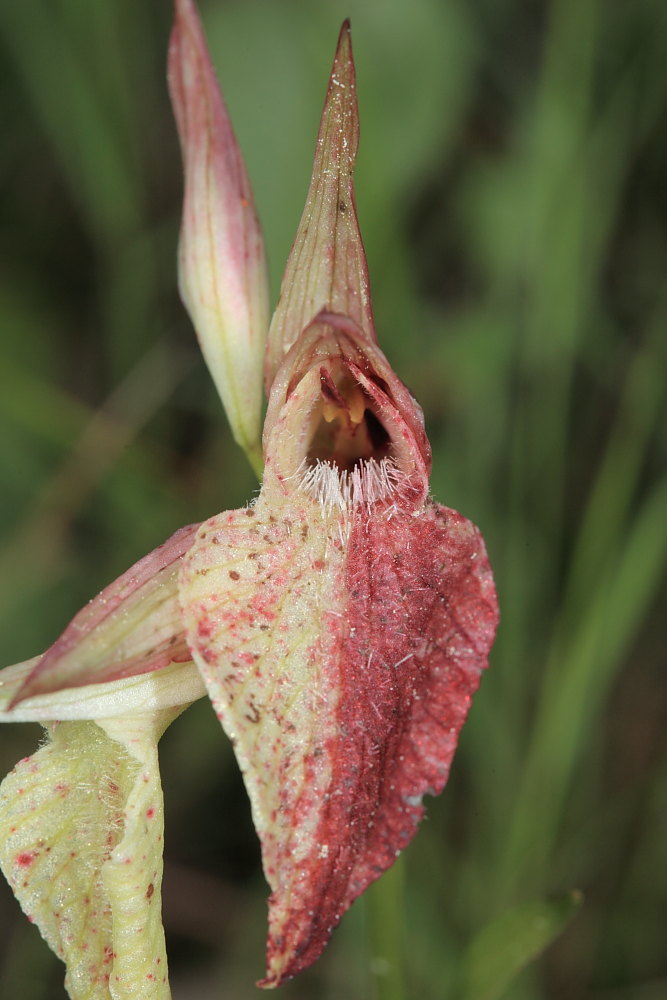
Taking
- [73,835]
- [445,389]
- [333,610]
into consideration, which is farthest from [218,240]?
[445,389]

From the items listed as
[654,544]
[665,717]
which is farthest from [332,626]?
[665,717]

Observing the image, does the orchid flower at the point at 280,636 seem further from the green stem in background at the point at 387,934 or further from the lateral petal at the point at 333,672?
the green stem in background at the point at 387,934

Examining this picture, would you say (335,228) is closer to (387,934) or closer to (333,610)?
(333,610)

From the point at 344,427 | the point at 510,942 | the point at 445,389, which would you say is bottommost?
the point at 510,942

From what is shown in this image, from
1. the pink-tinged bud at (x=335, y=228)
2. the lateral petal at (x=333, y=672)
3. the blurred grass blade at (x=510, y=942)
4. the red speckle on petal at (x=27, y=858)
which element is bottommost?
the blurred grass blade at (x=510, y=942)

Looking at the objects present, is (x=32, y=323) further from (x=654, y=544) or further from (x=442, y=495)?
Answer: (x=654, y=544)

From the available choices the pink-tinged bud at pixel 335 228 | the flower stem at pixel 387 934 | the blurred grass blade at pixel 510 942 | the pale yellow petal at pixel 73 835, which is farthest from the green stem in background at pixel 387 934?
the pink-tinged bud at pixel 335 228

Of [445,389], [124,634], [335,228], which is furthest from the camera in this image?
[445,389]
